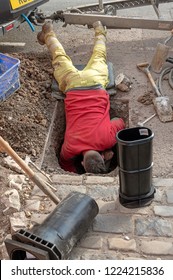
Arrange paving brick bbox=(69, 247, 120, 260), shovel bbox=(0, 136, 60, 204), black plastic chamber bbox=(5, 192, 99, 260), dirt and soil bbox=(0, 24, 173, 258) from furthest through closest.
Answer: dirt and soil bbox=(0, 24, 173, 258) → shovel bbox=(0, 136, 60, 204) → paving brick bbox=(69, 247, 120, 260) → black plastic chamber bbox=(5, 192, 99, 260)

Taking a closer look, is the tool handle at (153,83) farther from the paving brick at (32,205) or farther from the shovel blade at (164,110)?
the paving brick at (32,205)

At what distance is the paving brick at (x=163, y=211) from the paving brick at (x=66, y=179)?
81 centimetres

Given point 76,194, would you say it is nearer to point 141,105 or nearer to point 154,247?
point 154,247

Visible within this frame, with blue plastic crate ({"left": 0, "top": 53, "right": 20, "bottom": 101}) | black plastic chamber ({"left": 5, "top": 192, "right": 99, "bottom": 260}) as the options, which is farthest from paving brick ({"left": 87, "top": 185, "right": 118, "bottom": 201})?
blue plastic crate ({"left": 0, "top": 53, "right": 20, "bottom": 101})

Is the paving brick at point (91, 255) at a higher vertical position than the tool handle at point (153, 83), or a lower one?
lower

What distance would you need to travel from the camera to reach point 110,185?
14.1 feet

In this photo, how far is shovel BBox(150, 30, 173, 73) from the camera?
5695mm

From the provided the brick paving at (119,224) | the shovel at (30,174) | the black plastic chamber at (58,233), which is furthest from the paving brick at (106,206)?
the shovel at (30,174)

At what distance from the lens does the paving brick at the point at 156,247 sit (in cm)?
360

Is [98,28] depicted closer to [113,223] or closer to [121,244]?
[113,223]

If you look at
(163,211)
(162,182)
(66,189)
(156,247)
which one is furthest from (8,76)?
(156,247)

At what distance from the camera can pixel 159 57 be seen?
227 inches

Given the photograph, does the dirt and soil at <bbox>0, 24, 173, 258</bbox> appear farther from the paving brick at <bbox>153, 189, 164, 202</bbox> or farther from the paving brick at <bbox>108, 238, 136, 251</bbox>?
the paving brick at <bbox>108, 238, 136, 251</bbox>

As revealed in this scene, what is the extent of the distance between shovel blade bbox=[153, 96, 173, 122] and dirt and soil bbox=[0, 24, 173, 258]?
0.23ft
